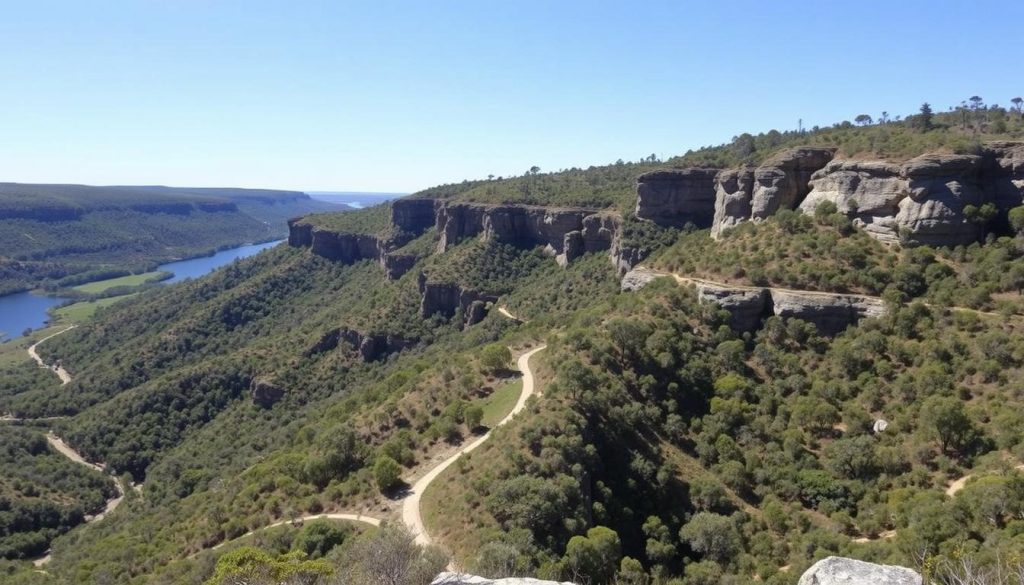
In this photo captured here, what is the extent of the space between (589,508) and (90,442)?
77.7m

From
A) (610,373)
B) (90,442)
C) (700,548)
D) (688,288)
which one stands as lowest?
(90,442)

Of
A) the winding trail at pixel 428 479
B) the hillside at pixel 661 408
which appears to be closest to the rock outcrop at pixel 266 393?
the hillside at pixel 661 408

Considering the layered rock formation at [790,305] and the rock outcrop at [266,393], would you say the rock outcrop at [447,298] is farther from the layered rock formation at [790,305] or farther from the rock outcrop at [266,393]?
the layered rock formation at [790,305]

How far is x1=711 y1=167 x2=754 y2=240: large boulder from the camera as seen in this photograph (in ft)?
233

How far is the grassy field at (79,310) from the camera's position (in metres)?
170

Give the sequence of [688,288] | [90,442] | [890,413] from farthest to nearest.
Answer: [90,442], [688,288], [890,413]

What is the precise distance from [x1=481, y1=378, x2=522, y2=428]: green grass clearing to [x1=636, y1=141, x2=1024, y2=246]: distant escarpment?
118 ft

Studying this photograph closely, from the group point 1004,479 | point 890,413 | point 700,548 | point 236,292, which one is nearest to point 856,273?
point 890,413

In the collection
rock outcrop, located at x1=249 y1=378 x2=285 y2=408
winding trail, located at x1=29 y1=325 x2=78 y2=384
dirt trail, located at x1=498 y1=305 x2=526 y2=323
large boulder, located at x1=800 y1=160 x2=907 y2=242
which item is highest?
large boulder, located at x1=800 y1=160 x2=907 y2=242

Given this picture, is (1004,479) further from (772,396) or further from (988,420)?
(772,396)

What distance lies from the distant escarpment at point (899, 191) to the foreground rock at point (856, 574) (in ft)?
177

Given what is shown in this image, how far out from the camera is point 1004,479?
3366 centimetres

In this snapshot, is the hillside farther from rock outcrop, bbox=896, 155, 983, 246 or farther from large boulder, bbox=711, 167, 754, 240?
Answer: large boulder, bbox=711, 167, 754, 240

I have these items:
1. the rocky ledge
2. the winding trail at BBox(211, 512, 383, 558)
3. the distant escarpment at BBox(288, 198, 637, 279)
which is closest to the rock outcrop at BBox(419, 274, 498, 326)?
the distant escarpment at BBox(288, 198, 637, 279)
